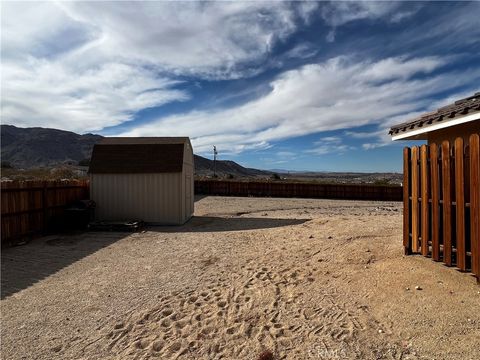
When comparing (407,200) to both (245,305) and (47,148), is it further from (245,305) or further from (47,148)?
(47,148)

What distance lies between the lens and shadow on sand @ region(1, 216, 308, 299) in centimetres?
687

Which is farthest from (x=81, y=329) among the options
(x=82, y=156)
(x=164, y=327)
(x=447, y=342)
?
(x=82, y=156)

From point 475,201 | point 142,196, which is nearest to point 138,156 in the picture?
point 142,196

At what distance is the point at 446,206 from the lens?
4.91 m

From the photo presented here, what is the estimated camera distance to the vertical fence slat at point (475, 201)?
14.2 feet

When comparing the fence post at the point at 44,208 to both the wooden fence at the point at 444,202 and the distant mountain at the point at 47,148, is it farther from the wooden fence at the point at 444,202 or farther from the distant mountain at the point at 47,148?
the distant mountain at the point at 47,148

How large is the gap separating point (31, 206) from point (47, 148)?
390 ft

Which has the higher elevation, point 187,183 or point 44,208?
point 187,183

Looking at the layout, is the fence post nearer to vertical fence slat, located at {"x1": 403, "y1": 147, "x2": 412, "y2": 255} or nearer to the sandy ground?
the sandy ground

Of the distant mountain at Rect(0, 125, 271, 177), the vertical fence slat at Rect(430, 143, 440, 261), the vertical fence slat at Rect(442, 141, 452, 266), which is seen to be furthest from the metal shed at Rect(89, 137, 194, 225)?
the distant mountain at Rect(0, 125, 271, 177)

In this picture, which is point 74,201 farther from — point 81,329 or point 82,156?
point 82,156

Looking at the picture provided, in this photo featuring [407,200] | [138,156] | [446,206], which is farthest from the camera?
[138,156]

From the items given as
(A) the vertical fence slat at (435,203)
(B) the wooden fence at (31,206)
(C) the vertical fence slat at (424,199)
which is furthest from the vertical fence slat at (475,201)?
(B) the wooden fence at (31,206)

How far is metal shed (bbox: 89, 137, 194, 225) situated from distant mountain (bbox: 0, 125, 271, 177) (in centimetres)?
8248
